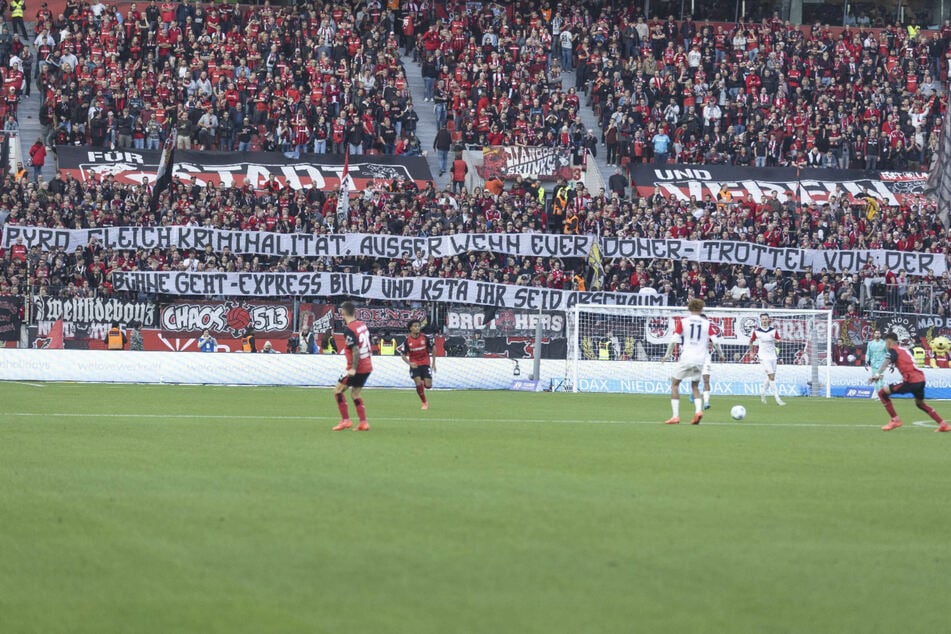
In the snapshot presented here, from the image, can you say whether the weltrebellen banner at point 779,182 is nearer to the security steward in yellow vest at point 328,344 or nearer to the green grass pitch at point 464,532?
the security steward in yellow vest at point 328,344

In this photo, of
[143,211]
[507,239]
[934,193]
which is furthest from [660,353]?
[143,211]

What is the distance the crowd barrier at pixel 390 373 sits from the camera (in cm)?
3522

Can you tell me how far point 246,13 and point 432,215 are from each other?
13589mm

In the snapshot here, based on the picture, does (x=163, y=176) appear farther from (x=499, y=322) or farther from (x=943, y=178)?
(x=943, y=178)

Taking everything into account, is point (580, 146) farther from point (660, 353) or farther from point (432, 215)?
point (660, 353)

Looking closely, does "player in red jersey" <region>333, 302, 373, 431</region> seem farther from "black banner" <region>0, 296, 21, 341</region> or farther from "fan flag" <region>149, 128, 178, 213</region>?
"fan flag" <region>149, 128, 178, 213</region>

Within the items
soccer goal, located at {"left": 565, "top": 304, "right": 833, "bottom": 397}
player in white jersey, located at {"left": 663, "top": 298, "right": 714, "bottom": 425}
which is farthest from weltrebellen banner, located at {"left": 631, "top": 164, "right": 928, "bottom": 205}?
player in white jersey, located at {"left": 663, "top": 298, "right": 714, "bottom": 425}

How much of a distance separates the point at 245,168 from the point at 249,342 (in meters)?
9.64

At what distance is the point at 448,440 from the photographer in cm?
1850

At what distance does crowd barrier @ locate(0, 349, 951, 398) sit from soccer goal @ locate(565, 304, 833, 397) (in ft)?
0.13

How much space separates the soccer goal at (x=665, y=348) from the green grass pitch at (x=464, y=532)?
17082 millimetres

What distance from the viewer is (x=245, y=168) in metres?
46.3

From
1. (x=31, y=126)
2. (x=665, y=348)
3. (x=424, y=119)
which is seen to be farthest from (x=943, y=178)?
(x=31, y=126)

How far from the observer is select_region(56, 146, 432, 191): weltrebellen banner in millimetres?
44562
